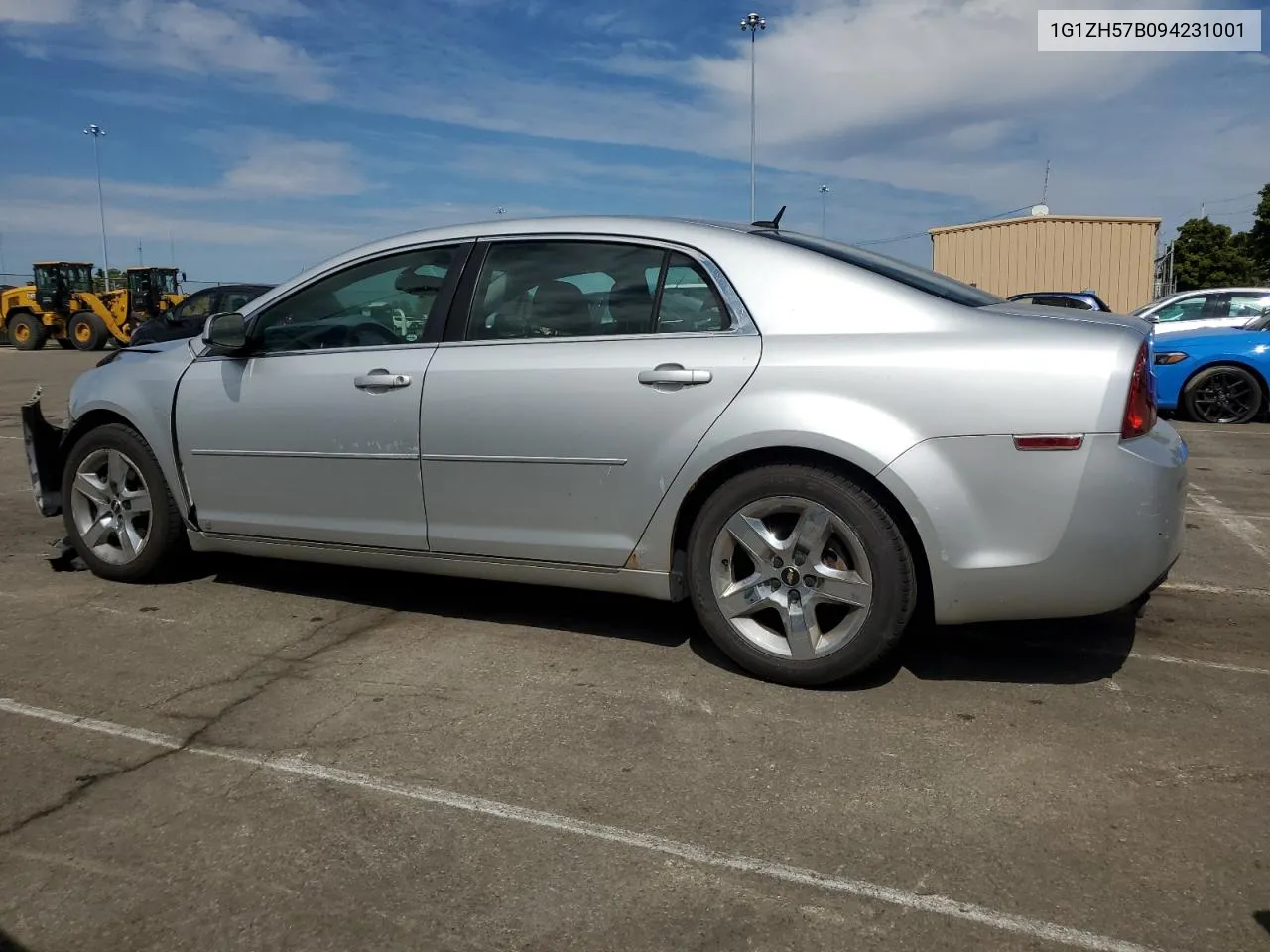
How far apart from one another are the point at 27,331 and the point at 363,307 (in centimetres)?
2965

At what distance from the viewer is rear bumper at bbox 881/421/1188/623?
3217mm

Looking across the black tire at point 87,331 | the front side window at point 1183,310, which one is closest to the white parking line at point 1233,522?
the front side window at point 1183,310

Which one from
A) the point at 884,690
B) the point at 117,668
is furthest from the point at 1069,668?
the point at 117,668

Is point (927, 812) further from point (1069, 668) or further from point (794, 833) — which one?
point (1069, 668)

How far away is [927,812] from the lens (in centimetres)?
277

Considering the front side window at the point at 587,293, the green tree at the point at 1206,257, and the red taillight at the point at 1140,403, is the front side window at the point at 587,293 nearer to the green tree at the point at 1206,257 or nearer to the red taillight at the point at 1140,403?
the red taillight at the point at 1140,403

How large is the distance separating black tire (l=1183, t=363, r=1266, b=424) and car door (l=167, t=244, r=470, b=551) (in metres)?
9.49

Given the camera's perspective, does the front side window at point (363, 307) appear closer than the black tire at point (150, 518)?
Yes

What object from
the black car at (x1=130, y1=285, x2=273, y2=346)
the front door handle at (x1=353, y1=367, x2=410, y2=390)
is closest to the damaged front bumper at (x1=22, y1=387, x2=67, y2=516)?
the front door handle at (x1=353, y1=367, x2=410, y2=390)

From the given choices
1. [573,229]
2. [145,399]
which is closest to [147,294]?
[145,399]

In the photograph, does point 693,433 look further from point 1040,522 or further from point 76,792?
point 76,792

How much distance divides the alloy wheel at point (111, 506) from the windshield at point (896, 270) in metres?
3.06

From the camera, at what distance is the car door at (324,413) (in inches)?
163

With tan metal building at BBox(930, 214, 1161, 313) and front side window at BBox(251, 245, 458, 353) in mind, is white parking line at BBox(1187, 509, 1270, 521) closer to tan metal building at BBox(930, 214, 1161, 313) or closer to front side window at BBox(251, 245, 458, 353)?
front side window at BBox(251, 245, 458, 353)
